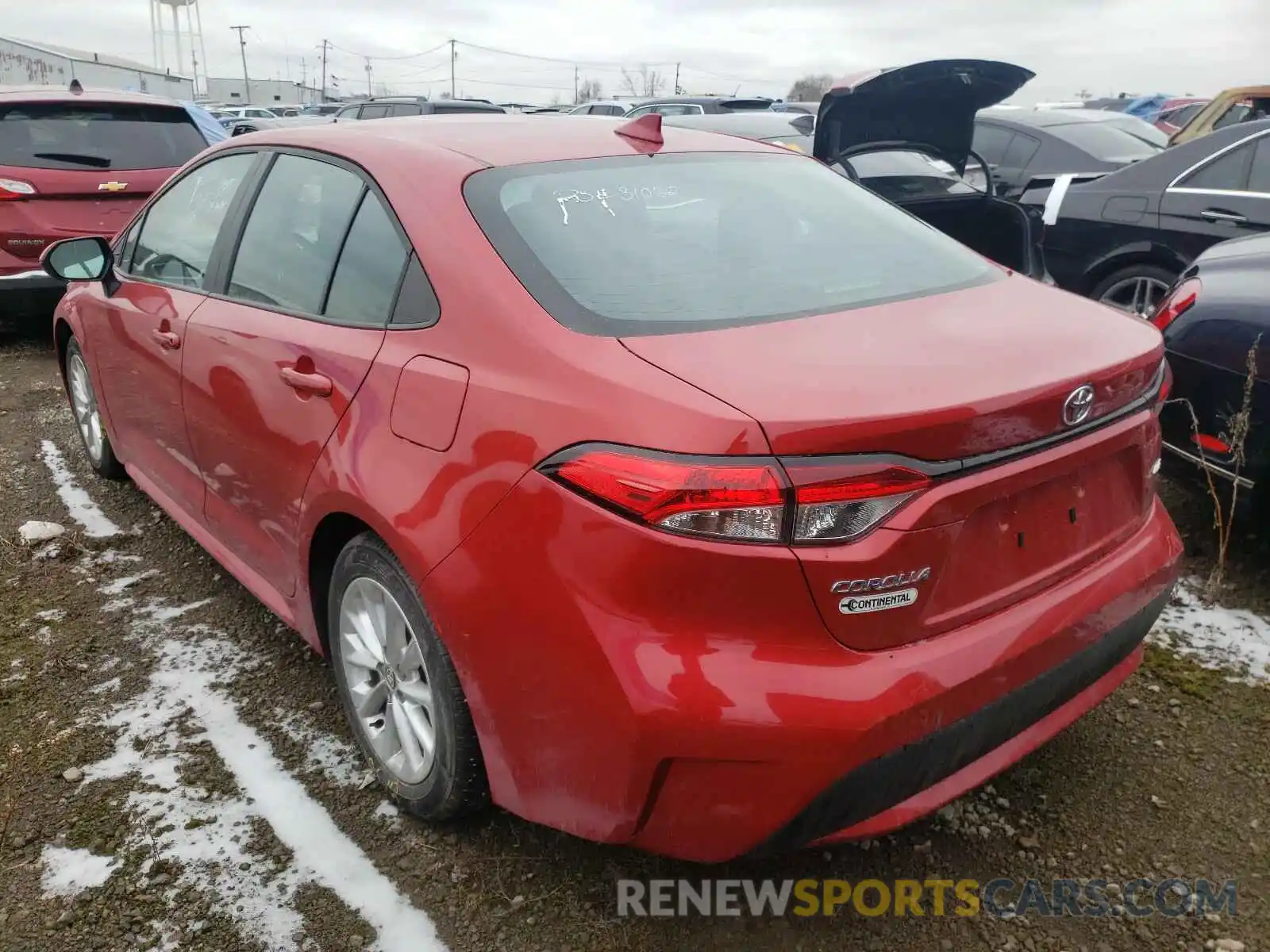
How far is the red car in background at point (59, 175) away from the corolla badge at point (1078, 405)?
5.76m

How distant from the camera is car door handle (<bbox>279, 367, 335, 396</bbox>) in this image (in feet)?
7.48

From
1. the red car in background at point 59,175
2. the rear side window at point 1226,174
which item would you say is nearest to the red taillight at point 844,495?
the rear side window at point 1226,174

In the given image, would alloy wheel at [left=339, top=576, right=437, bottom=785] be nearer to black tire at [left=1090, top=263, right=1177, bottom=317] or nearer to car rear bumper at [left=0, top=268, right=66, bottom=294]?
black tire at [left=1090, top=263, right=1177, bottom=317]

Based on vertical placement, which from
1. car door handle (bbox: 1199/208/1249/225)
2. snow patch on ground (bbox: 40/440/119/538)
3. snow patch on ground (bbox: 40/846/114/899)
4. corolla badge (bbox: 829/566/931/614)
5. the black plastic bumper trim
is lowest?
snow patch on ground (bbox: 40/846/114/899)

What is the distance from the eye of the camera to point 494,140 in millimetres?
2490

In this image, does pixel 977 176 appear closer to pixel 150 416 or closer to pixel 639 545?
pixel 150 416

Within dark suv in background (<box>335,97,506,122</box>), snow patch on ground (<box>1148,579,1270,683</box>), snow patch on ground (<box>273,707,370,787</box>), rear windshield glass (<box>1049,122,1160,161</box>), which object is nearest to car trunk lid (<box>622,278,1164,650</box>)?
snow patch on ground (<box>1148,579,1270,683</box>)

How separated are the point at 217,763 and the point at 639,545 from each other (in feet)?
5.20

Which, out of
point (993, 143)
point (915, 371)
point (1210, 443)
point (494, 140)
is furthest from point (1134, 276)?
point (915, 371)

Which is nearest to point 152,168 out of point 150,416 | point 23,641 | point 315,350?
point 150,416

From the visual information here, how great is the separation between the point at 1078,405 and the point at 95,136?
6692 mm

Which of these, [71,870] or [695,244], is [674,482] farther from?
[71,870]

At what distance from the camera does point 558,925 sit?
2.08 meters

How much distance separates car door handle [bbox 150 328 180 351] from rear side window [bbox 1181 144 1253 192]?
17.0 ft
